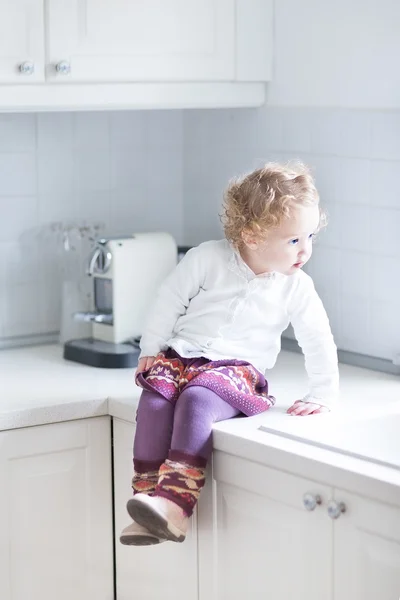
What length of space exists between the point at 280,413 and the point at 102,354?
22.9 inches

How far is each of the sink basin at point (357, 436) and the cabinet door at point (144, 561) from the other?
312 mm

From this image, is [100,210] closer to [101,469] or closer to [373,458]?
[101,469]

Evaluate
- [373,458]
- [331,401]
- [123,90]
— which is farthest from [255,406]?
[123,90]

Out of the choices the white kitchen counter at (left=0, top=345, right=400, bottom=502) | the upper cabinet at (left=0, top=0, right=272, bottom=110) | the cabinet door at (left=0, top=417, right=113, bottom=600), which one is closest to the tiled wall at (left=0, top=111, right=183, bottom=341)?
the white kitchen counter at (left=0, top=345, right=400, bottom=502)

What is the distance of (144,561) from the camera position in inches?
93.1

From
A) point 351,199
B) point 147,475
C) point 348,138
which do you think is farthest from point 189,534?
point 348,138

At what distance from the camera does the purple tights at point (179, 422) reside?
208 cm

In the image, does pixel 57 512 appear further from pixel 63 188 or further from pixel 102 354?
pixel 63 188

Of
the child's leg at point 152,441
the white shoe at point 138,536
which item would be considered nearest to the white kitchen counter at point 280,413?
the child's leg at point 152,441

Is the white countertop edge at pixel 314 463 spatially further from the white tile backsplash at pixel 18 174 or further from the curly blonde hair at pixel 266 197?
the white tile backsplash at pixel 18 174

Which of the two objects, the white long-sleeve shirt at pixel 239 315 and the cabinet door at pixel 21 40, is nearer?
the white long-sleeve shirt at pixel 239 315

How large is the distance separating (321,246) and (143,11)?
698 mm

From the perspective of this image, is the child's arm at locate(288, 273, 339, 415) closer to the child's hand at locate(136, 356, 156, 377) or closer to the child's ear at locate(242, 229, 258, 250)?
the child's ear at locate(242, 229, 258, 250)

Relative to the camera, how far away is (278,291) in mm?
2254
